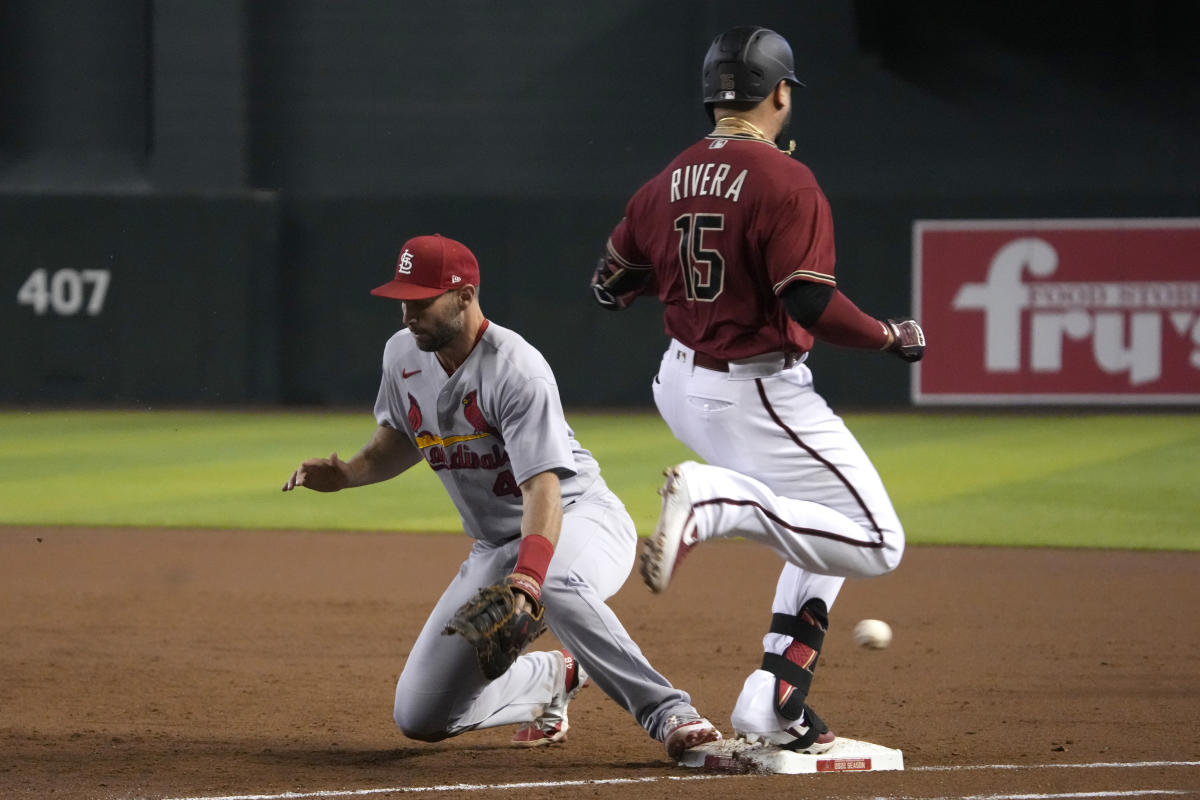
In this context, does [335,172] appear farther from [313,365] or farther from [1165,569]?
[1165,569]

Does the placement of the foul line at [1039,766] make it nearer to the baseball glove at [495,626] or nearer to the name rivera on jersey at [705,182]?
the baseball glove at [495,626]

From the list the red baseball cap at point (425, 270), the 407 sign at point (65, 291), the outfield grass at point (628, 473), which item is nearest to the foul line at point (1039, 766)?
the red baseball cap at point (425, 270)

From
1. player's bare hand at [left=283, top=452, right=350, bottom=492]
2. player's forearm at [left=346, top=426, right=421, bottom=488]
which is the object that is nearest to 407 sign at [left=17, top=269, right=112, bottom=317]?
player's forearm at [left=346, top=426, right=421, bottom=488]

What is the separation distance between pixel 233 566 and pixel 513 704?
3830 millimetres

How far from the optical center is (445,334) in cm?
421

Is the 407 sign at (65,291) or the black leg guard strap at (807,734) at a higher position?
the 407 sign at (65,291)

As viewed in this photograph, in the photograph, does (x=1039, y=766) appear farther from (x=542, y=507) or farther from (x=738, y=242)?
(x=738, y=242)

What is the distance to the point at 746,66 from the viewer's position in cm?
413

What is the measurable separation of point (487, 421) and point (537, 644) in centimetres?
208

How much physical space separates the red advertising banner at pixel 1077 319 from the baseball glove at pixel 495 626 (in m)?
12.2

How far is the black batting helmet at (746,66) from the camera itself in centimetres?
412

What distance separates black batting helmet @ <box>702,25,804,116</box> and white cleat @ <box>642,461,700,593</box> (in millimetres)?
1045

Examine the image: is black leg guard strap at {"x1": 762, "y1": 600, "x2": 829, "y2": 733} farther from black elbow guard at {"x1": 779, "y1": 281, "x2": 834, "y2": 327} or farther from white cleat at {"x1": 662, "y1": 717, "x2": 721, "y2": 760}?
black elbow guard at {"x1": 779, "y1": 281, "x2": 834, "y2": 327}

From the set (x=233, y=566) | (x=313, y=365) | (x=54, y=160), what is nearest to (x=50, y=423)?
(x=313, y=365)
